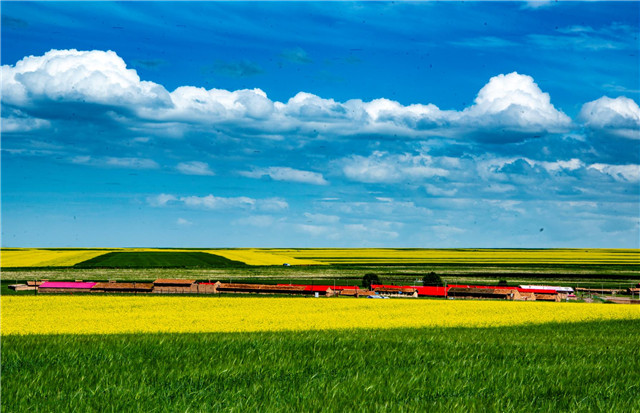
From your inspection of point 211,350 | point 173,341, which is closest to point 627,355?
point 211,350

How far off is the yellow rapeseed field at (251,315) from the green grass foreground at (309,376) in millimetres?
13504

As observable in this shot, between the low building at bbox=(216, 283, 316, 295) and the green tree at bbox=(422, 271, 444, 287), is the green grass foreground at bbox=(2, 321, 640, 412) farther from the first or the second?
the green tree at bbox=(422, 271, 444, 287)

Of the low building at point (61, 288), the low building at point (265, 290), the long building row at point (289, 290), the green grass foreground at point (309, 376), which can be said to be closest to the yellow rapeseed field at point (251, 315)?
the green grass foreground at point (309, 376)

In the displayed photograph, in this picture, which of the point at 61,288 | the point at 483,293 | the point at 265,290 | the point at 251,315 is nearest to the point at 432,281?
the point at 483,293

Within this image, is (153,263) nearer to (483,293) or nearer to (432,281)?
(432,281)

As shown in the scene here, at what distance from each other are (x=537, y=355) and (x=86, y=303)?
36.8m

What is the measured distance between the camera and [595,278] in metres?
96.5

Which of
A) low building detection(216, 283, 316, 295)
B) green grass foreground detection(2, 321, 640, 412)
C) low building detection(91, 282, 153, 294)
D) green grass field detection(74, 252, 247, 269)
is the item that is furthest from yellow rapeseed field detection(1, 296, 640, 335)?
green grass field detection(74, 252, 247, 269)

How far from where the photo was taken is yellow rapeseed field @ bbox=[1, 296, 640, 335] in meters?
29.8

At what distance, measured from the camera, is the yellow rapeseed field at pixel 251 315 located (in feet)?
97.8

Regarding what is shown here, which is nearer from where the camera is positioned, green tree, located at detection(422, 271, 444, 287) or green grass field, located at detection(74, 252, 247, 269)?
green tree, located at detection(422, 271, 444, 287)

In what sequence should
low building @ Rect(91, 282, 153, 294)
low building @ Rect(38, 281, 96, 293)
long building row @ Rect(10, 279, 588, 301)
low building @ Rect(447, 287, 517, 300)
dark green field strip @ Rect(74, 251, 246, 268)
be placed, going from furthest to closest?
dark green field strip @ Rect(74, 251, 246, 268), low building @ Rect(447, 287, 517, 300), long building row @ Rect(10, 279, 588, 301), low building @ Rect(91, 282, 153, 294), low building @ Rect(38, 281, 96, 293)

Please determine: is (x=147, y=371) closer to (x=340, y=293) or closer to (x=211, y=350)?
(x=211, y=350)

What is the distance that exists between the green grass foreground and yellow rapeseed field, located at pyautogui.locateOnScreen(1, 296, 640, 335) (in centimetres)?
1350
